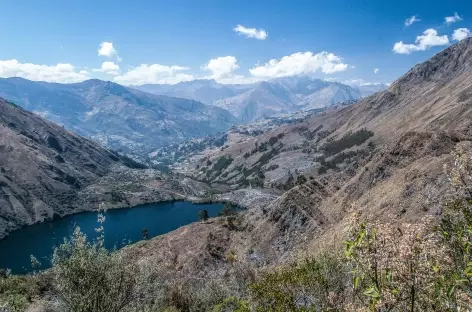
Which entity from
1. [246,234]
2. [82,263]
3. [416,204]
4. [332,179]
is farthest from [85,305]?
[332,179]

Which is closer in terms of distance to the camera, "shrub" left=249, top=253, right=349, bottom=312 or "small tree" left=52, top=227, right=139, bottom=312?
"small tree" left=52, top=227, right=139, bottom=312

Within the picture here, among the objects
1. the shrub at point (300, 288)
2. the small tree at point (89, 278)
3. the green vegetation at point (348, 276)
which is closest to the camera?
the green vegetation at point (348, 276)

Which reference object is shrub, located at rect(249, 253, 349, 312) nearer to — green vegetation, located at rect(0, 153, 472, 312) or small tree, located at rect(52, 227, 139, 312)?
green vegetation, located at rect(0, 153, 472, 312)

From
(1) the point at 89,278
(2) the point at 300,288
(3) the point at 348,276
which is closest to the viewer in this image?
(1) the point at 89,278

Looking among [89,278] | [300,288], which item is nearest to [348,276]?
[300,288]

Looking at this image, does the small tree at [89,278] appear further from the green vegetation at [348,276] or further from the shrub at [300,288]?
the shrub at [300,288]

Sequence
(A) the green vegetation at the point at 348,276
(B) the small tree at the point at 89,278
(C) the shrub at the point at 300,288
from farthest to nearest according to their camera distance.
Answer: (C) the shrub at the point at 300,288 → (B) the small tree at the point at 89,278 → (A) the green vegetation at the point at 348,276

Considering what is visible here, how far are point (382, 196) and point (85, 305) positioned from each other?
77.8m

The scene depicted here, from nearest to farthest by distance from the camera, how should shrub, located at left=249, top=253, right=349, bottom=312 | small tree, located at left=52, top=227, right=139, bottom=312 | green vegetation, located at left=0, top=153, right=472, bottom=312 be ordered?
green vegetation, located at left=0, top=153, right=472, bottom=312, small tree, located at left=52, top=227, right=139, bottom=312, shrub, located at left=249, top=253, right=349, bottom=312

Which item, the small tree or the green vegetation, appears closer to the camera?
the green vegetation

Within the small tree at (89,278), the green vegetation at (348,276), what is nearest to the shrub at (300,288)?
the green vegetation at (348,276)

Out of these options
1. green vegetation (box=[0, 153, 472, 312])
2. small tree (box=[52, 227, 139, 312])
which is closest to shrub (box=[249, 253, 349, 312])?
green vegetation (box=[0, 153, 472, 312])

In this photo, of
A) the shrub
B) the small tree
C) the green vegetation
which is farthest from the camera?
the shrub

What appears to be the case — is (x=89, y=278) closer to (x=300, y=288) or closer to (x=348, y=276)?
(x=300, y=288)
